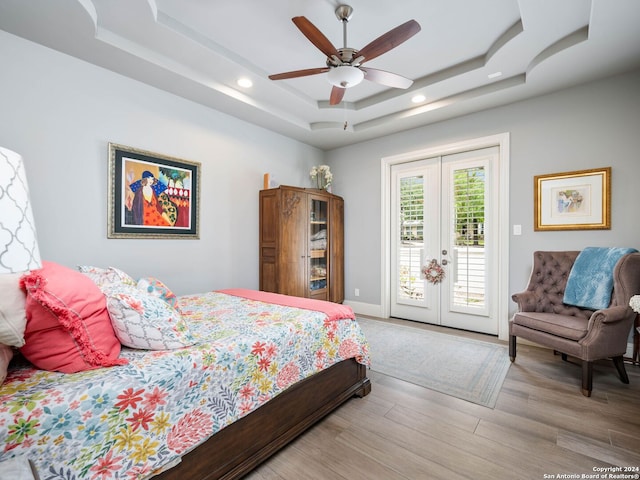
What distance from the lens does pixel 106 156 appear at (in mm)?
2676

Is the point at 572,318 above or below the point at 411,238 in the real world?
below

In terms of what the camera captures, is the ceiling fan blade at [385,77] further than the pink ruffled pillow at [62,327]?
Yes

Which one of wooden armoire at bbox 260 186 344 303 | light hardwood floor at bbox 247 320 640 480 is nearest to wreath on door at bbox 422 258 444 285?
wooden armoire at bbox 260 186 344 303

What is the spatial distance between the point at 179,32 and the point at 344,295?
3.87 metres

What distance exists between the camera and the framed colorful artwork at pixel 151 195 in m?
2.72

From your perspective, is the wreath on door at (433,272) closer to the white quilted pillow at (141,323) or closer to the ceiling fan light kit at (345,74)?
the ceiling fan light kit at (345,74)

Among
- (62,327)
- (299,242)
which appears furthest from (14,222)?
(299,242)

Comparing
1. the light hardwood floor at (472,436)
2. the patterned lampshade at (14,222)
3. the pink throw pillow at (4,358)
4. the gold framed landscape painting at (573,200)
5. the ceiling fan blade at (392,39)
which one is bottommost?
the light hardwood floor at (472,436)

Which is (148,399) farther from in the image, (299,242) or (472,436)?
(299,242)

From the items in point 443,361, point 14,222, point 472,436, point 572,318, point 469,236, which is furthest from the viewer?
point 469,236

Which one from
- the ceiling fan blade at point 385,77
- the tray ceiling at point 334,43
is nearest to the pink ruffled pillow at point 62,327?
the tray ceiling at point 334,43

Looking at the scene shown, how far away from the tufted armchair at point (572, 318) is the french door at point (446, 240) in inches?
26.2

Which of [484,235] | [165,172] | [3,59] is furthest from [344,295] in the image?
[3,59]

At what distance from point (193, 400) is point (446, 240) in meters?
3.48
